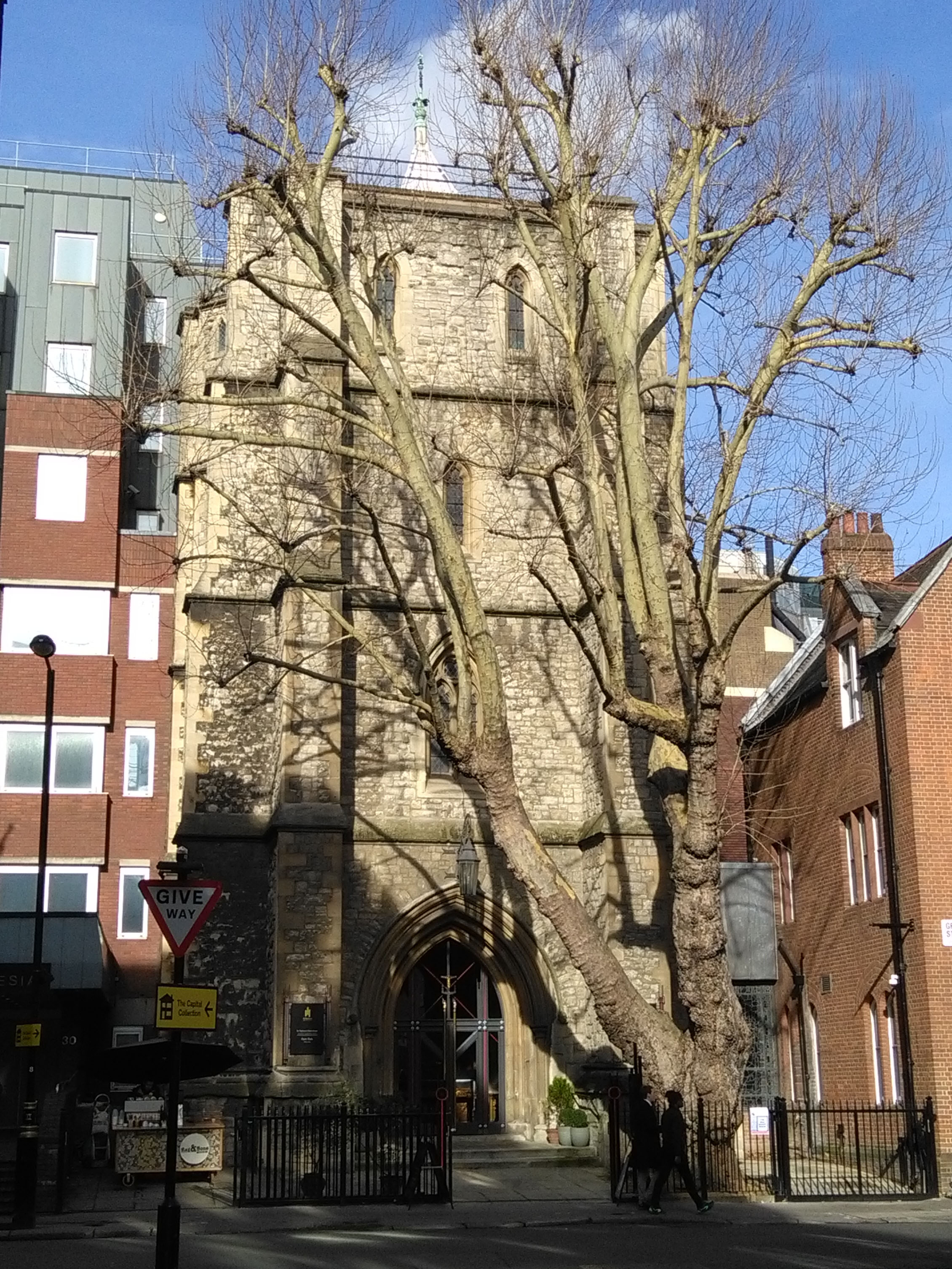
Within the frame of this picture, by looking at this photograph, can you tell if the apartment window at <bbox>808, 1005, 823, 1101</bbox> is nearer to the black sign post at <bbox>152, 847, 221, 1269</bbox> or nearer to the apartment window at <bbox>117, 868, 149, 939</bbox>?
the apartment window at <bbox>117, 868, 149, 939</bbox>

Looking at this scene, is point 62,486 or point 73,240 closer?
point 62,486


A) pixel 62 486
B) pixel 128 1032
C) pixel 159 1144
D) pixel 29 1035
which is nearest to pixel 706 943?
pixel 159 1144

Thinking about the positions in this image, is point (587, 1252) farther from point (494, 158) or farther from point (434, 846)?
point (494, 158)

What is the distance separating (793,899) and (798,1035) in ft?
7.42

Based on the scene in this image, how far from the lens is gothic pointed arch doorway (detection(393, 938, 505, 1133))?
22516mm

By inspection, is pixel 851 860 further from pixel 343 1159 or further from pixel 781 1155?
pixel 343 1159

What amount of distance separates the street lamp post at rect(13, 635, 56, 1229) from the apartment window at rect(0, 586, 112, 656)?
12829 millimetres

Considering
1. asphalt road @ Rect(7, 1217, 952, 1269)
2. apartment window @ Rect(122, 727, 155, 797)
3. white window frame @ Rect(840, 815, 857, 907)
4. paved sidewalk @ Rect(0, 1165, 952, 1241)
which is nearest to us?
asphalt road @ Rect(7, 1217, 952, 1269)

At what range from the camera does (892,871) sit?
72.4ft

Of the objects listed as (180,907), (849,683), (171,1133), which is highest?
(849,683)

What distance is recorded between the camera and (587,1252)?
14016mm

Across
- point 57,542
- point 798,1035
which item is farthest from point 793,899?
point 57,542

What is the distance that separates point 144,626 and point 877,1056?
17532 millimetres

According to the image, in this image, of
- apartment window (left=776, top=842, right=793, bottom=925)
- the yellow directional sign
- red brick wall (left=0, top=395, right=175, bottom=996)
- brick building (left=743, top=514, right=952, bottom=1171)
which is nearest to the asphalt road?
the yellow directional sign
